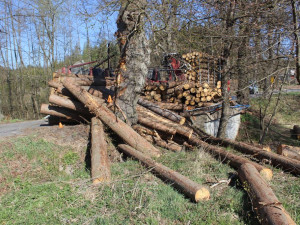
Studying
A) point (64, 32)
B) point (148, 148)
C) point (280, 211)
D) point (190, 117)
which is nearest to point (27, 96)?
point (64, 32)

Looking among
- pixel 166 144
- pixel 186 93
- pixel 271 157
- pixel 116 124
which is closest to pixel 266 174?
pixel 271 157

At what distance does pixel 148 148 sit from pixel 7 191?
3.02 metres

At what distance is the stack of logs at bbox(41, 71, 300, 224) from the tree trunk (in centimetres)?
50

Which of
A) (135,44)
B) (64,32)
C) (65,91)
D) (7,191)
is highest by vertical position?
(64,32)

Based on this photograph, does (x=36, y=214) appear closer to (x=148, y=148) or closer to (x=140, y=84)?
(x=148, y=148)

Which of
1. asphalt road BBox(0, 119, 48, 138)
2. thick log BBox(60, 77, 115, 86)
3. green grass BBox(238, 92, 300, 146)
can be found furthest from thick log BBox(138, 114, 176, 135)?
green grass BBox(238, 92, 300, 146)

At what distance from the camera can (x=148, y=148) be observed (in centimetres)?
596

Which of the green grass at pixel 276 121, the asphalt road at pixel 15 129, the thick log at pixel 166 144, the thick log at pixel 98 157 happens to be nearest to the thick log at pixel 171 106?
the thick log at pixel 166 144

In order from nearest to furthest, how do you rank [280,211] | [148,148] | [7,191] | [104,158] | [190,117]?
1. [280,211]
2. [7,191]
3. [104,158]
4. [148,148]
5. [190,117]

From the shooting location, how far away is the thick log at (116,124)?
6.00 metres

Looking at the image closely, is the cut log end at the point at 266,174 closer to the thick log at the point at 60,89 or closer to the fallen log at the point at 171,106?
the fallen log at the point at 171,106

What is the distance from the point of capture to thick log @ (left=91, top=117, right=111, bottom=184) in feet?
14.5

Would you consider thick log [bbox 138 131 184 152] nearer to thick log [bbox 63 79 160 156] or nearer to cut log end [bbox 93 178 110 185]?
thick log [bbox 63 79 160 156]

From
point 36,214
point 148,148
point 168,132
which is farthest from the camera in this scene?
point 168,132
